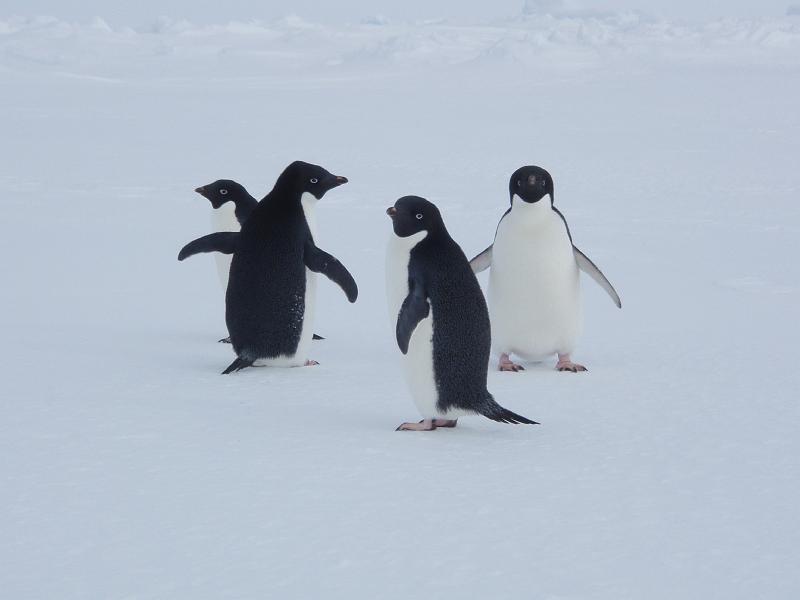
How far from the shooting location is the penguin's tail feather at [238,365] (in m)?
3.84

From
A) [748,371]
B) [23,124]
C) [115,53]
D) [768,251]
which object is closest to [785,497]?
[748,371]

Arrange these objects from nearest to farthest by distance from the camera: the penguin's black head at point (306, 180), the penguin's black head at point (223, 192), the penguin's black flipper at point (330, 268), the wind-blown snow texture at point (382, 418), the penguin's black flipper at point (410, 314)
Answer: the wind-blown snow texture at point (382, 418)
the penguin's black flipper at point (410, 314)
the penguin's black flipper at point (330, 268)
the penguin's black head at point (306, 180)
the penguin's black head at point (223, 192)

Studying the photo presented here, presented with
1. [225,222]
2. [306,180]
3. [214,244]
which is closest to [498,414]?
[306,180]

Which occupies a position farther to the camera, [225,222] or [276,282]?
[225,222]

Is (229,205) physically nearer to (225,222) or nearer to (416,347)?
(225,222)

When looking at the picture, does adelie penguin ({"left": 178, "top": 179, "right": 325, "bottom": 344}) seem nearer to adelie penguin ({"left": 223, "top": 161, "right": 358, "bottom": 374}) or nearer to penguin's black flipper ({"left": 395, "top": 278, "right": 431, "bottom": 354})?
adelie penguin ({"left": 223, "top": 161, "right": 358, "bottom": 374})

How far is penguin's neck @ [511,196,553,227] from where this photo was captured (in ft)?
12.9

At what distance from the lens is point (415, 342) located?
303cm

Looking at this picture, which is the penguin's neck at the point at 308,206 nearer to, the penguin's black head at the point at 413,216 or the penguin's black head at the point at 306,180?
the penguin's black head at the point at 306,180

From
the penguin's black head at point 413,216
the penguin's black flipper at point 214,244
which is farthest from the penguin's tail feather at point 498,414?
the penguin's black flipper at point 214,244

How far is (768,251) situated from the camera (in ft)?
23.6

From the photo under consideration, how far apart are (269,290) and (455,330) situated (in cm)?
113

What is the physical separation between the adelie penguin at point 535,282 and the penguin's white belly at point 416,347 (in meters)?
0.89

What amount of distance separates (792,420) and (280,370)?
180 cm
